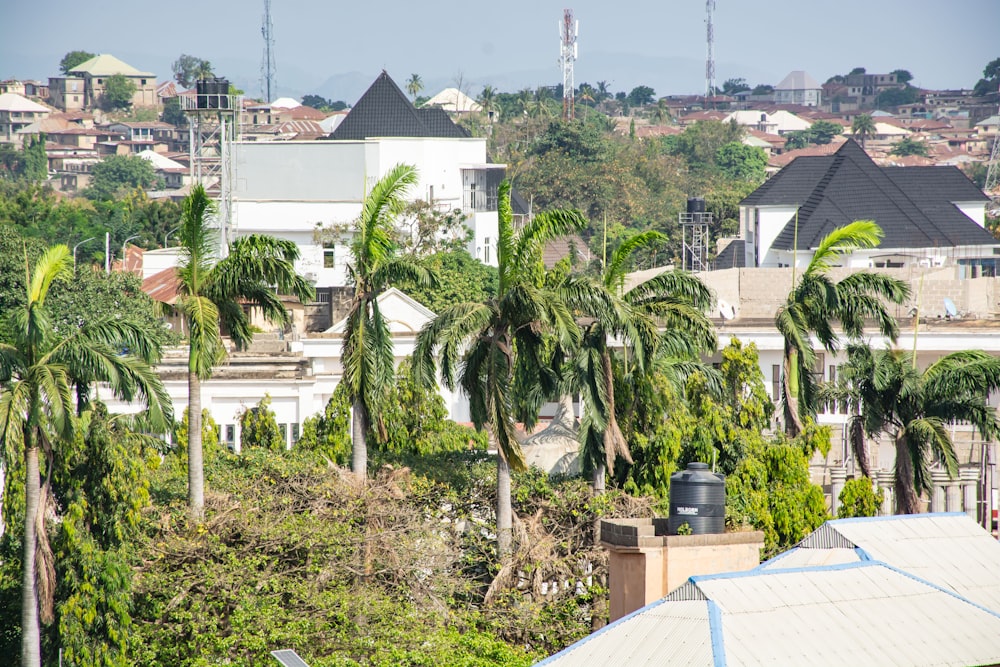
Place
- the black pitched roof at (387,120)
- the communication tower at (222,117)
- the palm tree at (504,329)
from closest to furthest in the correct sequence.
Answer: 1. the palm tree at (504,329)
2. the communication tower at (222,117)
3. the black pitched roof at (387,120)

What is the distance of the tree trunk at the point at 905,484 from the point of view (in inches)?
1085

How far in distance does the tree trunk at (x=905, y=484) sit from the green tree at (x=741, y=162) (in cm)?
13921

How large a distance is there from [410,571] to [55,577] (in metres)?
5.38

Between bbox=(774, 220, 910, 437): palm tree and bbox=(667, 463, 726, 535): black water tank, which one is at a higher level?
bbox=(774, 220, 910, 437): palm tree

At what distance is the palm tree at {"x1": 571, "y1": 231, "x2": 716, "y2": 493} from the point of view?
87.5ft

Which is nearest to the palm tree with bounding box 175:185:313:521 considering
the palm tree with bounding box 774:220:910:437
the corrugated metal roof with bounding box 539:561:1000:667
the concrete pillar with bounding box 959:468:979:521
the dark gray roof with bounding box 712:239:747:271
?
the palm tree with bounding box 774:220:910:437

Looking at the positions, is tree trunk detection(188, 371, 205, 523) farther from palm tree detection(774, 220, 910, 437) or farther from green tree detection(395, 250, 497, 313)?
green tree detection(395, 250, 497, 313)

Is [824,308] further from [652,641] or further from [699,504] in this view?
[652,641]

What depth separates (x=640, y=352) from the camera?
86.2 ft

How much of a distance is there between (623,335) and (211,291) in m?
7.09

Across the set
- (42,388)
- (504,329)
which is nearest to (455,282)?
(504,329)

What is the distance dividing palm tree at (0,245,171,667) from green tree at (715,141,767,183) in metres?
146

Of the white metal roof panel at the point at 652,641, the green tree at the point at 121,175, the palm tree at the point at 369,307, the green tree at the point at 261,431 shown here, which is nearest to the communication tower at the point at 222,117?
the green tree at the point at 261,431

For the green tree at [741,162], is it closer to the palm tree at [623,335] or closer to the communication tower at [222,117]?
the communication tower at [222,117]
